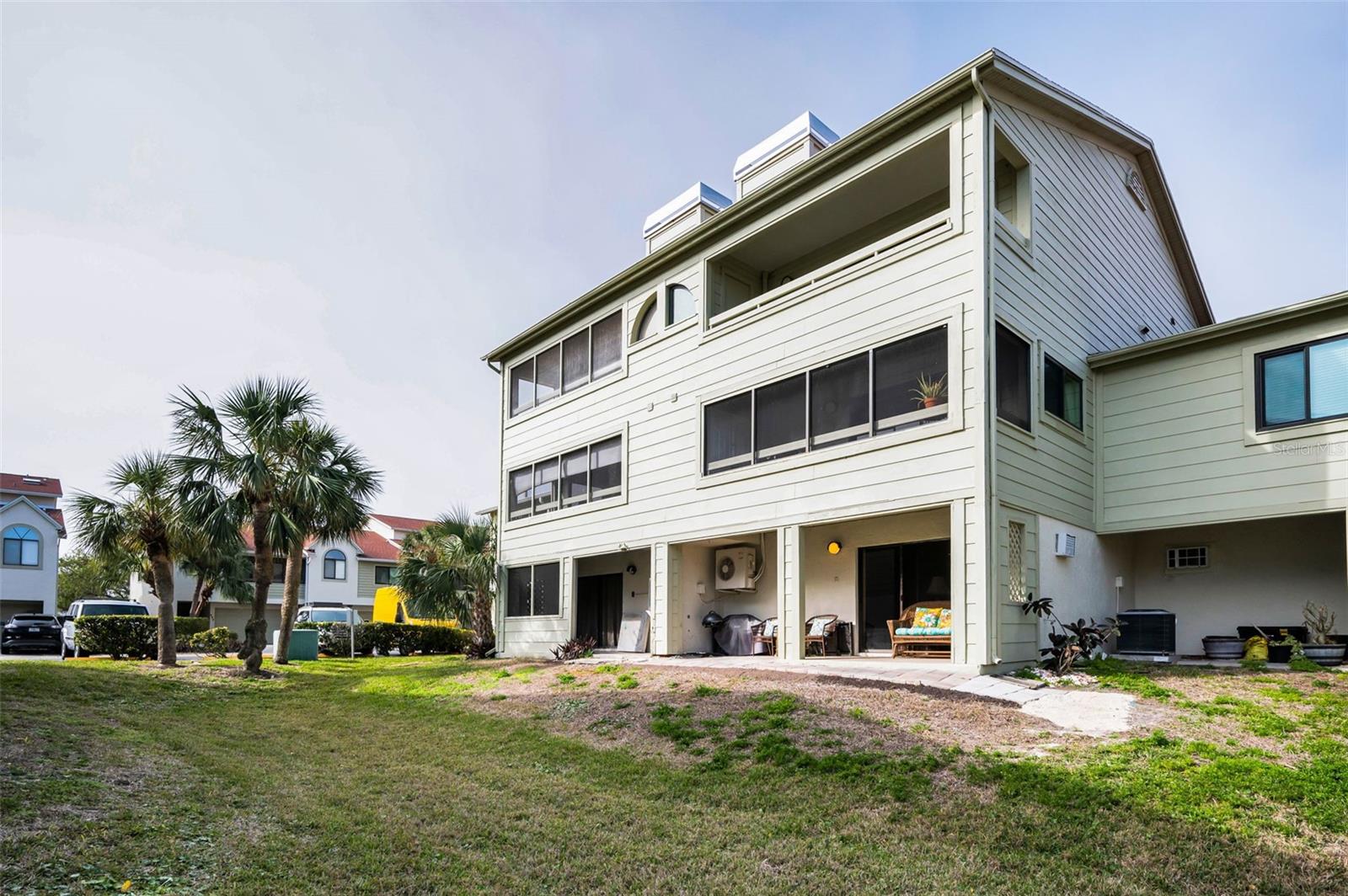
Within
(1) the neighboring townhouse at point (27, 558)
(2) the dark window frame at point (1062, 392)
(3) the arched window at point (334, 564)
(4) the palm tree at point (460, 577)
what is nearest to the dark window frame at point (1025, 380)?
(2) the dark window frame at point (1062, 392)

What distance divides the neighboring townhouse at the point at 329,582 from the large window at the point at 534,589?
790 inches

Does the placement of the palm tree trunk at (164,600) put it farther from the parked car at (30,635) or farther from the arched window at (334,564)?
the arched window at (334,564)

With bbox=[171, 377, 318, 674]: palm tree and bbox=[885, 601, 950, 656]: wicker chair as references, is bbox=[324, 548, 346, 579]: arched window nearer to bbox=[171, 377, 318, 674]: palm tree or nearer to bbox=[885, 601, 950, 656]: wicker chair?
bbox=[171, 377, 318, 674]: palm tree

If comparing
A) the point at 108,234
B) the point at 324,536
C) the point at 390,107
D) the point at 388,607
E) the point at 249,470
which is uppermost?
the point at 390,107

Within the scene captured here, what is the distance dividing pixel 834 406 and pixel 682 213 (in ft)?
23.9

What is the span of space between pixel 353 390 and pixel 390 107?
35.3 ft

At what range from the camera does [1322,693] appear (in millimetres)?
8719

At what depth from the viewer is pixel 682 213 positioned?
1850 centimetres

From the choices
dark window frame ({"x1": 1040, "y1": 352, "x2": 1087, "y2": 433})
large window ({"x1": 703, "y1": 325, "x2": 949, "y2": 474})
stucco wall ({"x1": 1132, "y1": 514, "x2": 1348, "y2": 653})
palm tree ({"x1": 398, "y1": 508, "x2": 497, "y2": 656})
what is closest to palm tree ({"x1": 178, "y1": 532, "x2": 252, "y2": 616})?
palm tree ({"x1": 398, "y1": 508, "x2": 497, "y2": 656})

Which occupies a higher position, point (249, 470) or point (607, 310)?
point (607, 310)

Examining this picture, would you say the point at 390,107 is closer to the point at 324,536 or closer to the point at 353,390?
the point at 324,536

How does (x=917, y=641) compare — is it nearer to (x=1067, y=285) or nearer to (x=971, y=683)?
(x=971, y=683)

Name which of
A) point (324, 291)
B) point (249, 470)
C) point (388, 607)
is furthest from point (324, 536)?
point (388, 607)

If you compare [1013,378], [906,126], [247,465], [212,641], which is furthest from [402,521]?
[1013,378]
